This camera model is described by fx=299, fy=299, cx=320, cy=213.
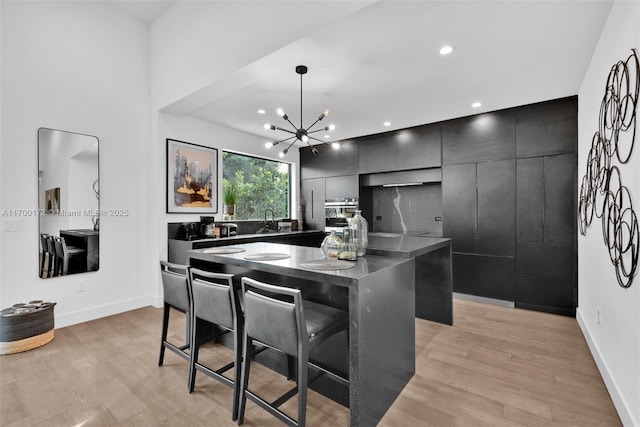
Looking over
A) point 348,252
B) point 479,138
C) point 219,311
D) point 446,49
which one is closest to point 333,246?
point 348,252

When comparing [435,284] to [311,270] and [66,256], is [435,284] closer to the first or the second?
[311,270]

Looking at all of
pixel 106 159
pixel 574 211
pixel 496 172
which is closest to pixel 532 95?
pixel 496 172

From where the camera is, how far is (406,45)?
2410 mm

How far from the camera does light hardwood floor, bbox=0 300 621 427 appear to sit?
173cm

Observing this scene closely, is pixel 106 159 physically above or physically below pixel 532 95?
below

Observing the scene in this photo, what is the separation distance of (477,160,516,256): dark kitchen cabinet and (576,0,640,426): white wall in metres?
0.80

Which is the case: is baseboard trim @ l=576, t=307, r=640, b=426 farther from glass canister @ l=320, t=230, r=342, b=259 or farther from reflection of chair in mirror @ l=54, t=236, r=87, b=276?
reflection of chair in mirror @ l=54, t=236, r=87, b=276

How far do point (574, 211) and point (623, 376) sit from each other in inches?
89.0

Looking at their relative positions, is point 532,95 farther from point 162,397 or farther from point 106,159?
point 106,159

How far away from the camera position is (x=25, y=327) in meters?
2.56

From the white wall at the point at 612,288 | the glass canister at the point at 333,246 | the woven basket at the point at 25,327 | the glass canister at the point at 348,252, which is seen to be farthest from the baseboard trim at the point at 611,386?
the woven basket at the point at 25,327

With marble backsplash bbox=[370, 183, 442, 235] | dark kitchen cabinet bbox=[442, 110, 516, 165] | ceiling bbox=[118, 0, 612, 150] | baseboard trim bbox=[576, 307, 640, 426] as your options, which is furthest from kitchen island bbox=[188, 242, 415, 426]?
marble backsplash bbox=[370, 183, 442, 235]

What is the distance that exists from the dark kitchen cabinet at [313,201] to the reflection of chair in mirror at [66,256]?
141 inches

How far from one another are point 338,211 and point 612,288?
3.93 metres
